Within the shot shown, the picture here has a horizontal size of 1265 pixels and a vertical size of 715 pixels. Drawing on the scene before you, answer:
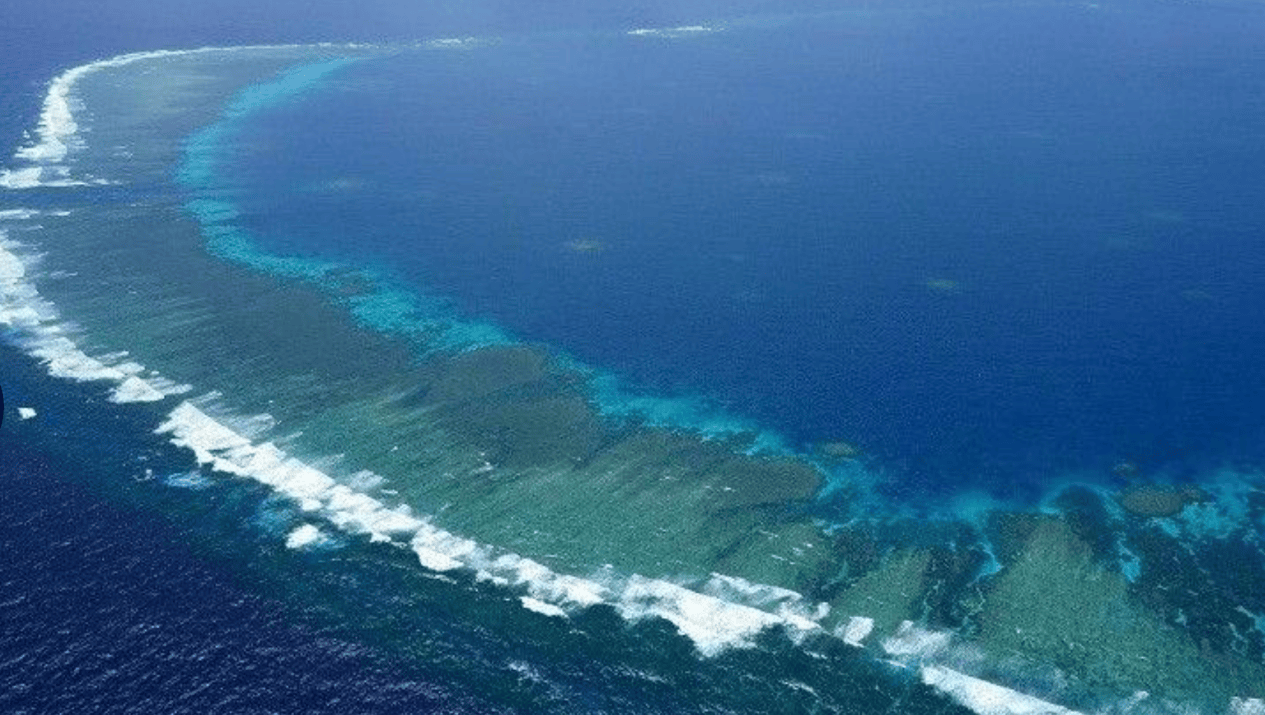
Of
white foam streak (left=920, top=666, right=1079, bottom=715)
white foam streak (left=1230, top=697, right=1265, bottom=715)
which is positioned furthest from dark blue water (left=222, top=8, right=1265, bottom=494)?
white foam streak (left=1230, top=697, right=1265, bottom=715)

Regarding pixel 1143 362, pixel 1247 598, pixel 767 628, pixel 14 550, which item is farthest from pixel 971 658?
pixel 14 550

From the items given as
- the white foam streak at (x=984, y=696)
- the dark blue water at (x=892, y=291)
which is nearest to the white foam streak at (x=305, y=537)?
the dark blue water at (x=892, y=291)

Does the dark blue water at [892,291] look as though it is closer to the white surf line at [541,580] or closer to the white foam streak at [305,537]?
the white surf line at [541,580]

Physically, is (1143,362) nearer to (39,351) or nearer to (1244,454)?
(1244,454)

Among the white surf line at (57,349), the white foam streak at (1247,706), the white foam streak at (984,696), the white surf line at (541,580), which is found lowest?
the white foam streak at (1247,706)

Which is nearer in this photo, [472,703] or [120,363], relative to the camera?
[472,703]

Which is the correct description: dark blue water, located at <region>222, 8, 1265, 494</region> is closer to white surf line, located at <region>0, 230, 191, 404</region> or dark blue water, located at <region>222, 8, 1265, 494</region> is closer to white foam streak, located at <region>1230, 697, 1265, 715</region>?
white foam streak, located at <region>1230, 697, 1265, 715</region>

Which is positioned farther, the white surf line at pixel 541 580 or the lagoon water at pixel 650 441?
the white surf line at pixel 541 580

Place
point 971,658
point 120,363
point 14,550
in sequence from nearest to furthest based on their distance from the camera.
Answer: point 971,658 → point 14,550 → point 120,363
